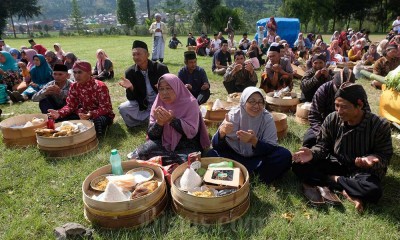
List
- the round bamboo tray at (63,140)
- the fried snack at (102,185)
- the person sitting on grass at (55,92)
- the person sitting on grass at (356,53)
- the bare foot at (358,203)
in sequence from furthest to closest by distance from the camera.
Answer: the person sitting on grass at (356,53) < the person sitting on grass at (55,92) < the round bamboo tray at (63,140) < the fried snack at (102,185) < the bare foot at (358,203)

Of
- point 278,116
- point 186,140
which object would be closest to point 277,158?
point 186,140

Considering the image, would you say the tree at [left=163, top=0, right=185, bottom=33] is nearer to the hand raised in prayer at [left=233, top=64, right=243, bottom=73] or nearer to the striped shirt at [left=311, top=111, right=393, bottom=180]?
the hand raised in prayer at [left=233, top=64, right=243, bottom=73]

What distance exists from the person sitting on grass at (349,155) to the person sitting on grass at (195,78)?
116 inches

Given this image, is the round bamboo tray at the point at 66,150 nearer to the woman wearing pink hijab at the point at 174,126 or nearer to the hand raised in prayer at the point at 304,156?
the woman wearing pink hijab at the point at 174,126

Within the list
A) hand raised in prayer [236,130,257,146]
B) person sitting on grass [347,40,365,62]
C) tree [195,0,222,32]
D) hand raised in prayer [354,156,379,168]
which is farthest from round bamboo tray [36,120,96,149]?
tree [195,0,222,32]

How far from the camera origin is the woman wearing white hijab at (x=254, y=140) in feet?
10.7

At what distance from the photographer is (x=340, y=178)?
125 inches

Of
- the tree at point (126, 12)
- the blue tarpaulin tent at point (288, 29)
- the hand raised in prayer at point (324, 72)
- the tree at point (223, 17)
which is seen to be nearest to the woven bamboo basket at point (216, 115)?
the hand raised in prayer at point (324, 72)

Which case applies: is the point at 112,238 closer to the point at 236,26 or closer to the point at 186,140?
the point at 186,140

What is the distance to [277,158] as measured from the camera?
11.0ft

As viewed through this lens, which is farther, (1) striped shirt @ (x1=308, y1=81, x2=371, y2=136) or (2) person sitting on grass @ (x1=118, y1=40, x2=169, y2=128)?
(2) person sitting on grass @ (x1=118, y1=40, x2=169, y2=128)

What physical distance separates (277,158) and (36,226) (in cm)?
248

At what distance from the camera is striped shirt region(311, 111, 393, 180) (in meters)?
2.99

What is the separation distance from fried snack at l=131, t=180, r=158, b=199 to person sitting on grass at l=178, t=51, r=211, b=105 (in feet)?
10.3
